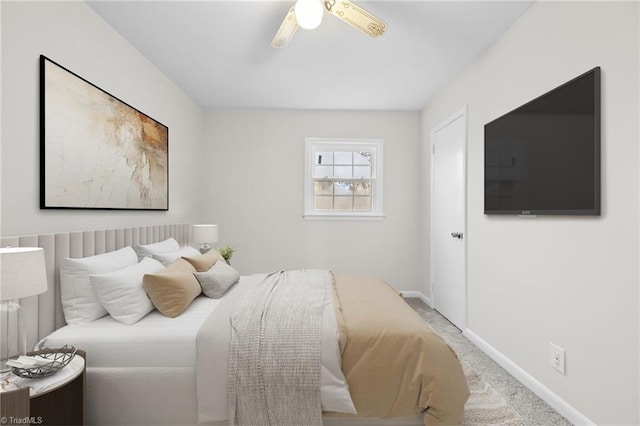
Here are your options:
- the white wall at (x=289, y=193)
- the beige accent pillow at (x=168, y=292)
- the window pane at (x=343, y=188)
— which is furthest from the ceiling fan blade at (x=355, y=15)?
the window pane at (x=343, y=188)

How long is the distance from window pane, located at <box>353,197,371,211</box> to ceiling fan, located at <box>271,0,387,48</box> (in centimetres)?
277

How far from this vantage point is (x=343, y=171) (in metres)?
4.76

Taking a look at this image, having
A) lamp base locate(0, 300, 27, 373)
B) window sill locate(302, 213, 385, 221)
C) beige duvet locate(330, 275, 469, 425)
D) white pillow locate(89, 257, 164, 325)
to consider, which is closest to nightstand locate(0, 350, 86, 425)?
lamp base locate(0, 300, 27, 373)

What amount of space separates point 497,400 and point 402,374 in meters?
0.96

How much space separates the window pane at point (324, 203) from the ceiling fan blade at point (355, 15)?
278 cm

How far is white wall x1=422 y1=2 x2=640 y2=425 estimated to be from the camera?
1.61m

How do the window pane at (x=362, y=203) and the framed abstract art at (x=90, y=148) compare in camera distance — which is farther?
the window pane at (x=362, y=203)

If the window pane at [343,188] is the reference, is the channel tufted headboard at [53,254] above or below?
below

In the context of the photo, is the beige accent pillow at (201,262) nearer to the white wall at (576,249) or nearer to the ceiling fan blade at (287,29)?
the ceiling fan blade at (287,29)

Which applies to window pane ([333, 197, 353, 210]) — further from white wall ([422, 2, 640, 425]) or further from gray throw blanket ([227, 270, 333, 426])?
gray throw blanket ([227, 270, 333, 426])

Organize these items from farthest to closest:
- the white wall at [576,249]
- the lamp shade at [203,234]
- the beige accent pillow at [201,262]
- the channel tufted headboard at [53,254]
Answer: the lamp shade at [203,234] < the beige accent pillow at [201,262] < the channel tufted headboard at [53,254] < the white wall at [576,249]

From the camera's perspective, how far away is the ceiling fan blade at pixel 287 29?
6.93 feet

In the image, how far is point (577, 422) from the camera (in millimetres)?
1890

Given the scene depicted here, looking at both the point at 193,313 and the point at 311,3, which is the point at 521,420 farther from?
the point at 311,3
